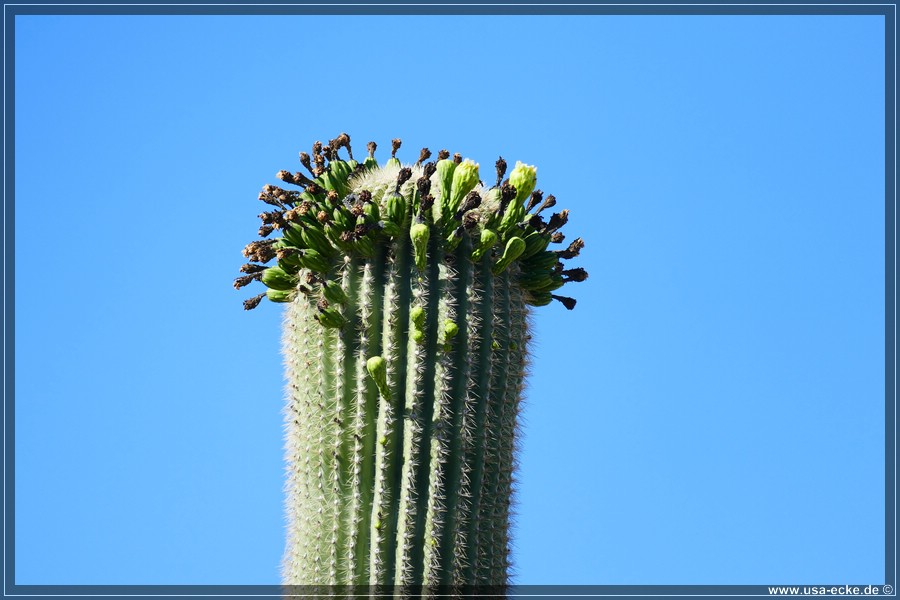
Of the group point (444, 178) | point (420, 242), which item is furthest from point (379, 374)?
point (444, 178)

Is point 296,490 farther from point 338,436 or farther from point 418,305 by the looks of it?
point 418,305

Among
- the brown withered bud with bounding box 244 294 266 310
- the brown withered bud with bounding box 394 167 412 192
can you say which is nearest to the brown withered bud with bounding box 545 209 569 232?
the brown withered bud with bounding box 394 167 412 192

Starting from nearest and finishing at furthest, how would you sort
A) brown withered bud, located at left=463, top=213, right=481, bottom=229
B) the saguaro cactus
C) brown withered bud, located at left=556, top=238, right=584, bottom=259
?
the saguaro cactus, brown withered bud, located at left=463, top=213, right=481, bottom=229, brown withered bud, located at left=556, top=238, right=584, bottom=259

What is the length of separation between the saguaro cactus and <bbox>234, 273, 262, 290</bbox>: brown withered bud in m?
0.16

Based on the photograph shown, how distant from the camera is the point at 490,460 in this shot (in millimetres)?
7852

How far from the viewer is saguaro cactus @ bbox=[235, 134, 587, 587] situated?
7.64 meters

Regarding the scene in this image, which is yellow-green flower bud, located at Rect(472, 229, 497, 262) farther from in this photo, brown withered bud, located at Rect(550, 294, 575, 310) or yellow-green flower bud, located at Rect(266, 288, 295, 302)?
yellow-green flower bud, located at Rect(266, 288, 295, 302)

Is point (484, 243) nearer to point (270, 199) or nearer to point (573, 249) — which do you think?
point (573, 249)

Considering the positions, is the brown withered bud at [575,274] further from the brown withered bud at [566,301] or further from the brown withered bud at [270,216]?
the brown withered bud at [270,216]

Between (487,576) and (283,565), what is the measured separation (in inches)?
59.6

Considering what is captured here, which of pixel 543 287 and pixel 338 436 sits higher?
pixel 543 287

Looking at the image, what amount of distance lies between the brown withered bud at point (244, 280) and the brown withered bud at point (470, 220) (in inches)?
66.0

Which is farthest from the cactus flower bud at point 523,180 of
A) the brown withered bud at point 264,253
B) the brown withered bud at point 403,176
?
the brown withered bud at point 264,253
